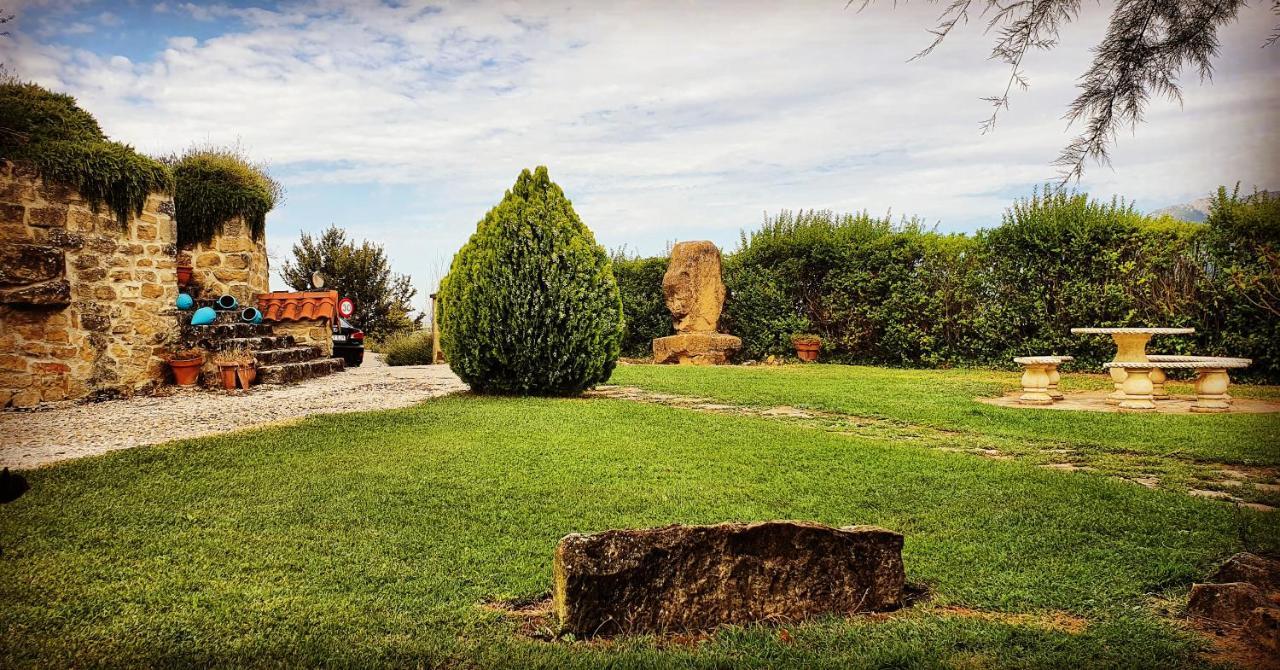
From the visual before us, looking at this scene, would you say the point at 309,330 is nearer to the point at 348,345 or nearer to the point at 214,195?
the point at 348,345

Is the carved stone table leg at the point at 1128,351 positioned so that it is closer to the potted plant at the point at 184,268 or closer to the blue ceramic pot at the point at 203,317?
the blue ceramic pot at the point at 203,317

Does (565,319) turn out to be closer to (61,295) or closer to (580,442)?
(580,442)

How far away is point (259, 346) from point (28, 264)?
322cm

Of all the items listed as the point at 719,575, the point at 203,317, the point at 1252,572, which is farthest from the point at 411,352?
the point at 1252,572

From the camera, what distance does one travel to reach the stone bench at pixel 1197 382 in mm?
7605

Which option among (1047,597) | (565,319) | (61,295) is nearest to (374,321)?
(61,295)

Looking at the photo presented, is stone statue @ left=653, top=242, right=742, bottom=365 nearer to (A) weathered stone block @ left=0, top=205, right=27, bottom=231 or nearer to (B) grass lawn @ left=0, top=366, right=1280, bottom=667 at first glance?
(B) grass lawn @ left=0, top=366, right=1280, bottom=667

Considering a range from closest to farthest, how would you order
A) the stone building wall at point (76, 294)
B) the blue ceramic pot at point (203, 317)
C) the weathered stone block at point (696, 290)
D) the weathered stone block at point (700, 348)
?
1. the stone building wall at point (76, 294)
2. the blue ceramic pot at point (203, 317)
3. the weathered stone block at point (700, 348)
4. the weathered stone block at point (696, 290)

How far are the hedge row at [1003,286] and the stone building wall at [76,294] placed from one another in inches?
393

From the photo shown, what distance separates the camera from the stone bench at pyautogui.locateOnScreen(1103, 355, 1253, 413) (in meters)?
7.61

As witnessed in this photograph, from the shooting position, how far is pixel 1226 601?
2.73m

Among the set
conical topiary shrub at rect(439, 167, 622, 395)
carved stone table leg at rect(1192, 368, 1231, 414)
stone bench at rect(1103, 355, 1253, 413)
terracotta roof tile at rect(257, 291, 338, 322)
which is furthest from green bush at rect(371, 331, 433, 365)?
carved stone table leg at rect(1192, 368, 1231, 414)

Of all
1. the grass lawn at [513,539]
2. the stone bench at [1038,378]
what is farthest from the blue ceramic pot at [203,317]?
the stone bench at [1038,378]

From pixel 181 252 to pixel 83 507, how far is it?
31.5 ft
